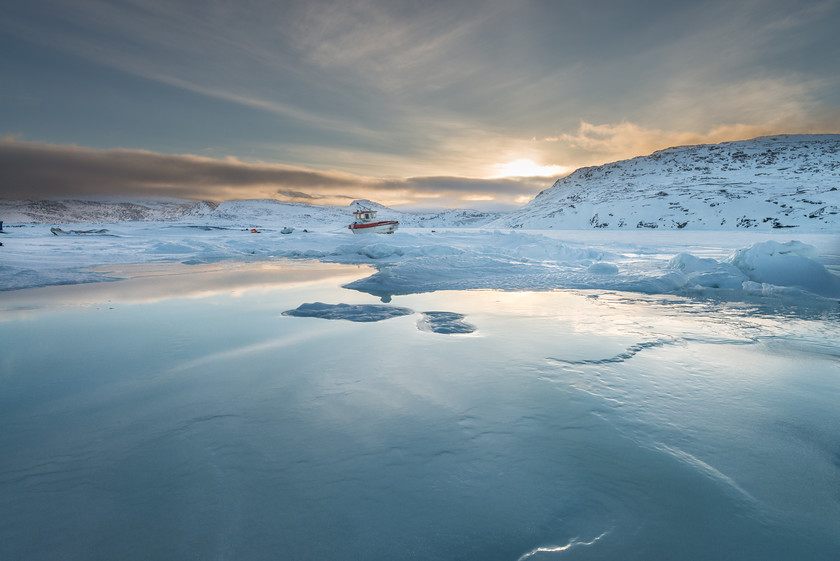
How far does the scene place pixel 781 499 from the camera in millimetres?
2172

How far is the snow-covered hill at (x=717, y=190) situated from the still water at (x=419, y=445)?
5434cm

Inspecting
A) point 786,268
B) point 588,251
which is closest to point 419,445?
point 786,268

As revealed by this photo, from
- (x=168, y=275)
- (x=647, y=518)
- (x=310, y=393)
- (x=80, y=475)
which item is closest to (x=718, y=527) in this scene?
(x=647, y=518)

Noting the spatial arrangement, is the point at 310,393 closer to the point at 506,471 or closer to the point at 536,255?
the point at 506,471

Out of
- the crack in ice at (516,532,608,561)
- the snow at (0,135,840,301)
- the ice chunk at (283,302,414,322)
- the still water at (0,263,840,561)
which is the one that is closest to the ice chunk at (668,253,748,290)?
the snow at (0,135,840,301)

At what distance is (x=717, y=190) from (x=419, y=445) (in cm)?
8028

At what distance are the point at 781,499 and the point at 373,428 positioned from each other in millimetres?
2409

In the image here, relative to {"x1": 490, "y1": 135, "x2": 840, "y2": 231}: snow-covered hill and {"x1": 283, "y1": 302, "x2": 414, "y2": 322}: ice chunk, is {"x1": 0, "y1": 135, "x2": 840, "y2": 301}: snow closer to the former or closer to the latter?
{"x1": 490, "y1": 135, "x2": 840, "y2": 231}: snow-covered hill

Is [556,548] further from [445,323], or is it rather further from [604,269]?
[604,269]

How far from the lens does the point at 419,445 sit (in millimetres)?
2686

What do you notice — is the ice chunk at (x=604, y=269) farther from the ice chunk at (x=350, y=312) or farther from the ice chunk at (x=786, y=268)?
the ice chunk at (x=350, y=312)

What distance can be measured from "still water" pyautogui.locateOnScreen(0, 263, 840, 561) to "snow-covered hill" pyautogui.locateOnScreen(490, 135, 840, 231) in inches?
2139

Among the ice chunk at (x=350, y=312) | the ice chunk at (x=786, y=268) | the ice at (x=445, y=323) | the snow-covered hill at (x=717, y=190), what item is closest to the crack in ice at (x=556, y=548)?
the ice at (x=445, y=323)

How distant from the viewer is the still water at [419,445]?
75.3 inches
